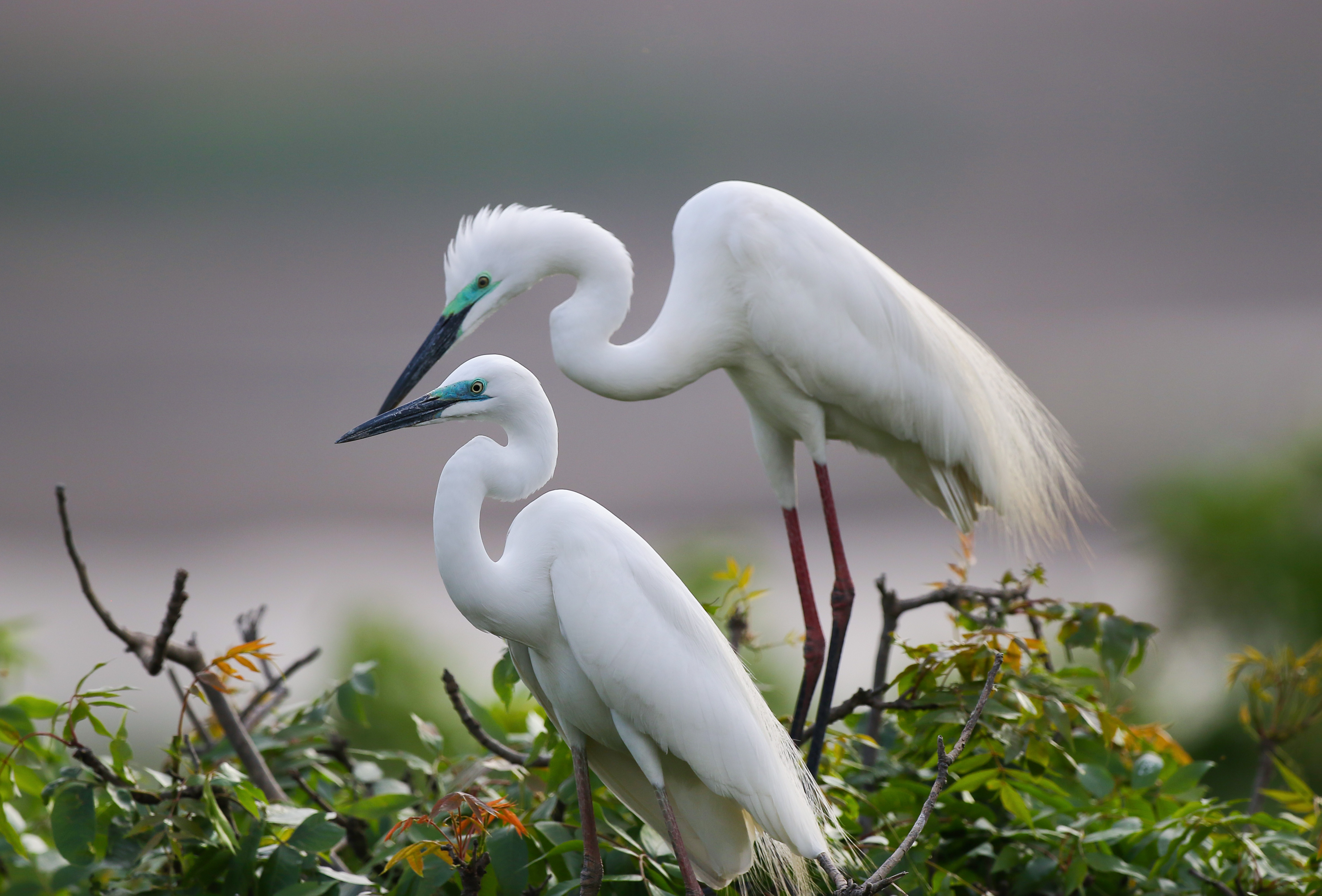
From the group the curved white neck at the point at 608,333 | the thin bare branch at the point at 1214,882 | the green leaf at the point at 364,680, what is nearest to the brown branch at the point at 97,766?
the green leaf at the point at 364,680

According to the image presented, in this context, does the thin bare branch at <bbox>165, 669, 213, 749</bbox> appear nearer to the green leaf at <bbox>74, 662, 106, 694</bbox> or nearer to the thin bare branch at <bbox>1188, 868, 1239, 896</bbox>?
the green leaf at <bbox>74, 662, 106, 694</bbox>

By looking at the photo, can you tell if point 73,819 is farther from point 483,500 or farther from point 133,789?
point 483,500

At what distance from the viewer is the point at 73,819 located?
1.27 meters

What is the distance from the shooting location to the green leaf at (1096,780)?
159 centimetres

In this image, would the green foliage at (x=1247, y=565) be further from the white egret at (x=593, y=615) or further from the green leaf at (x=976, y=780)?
the white egret at (x=593, y=615)

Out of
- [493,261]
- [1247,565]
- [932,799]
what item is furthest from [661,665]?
[1247,565]

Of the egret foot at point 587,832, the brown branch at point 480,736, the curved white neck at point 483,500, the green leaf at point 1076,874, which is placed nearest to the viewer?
the curved white neck at point 483,500

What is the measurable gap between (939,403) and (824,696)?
0.58m

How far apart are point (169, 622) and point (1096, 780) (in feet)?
4.22

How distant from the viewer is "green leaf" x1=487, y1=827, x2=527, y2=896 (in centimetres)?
131

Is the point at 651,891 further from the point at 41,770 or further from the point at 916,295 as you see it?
the point at 916,295

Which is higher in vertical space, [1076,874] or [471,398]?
[471,398]

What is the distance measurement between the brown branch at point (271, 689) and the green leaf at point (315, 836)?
0.23m

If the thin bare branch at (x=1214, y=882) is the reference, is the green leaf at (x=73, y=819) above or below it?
above
